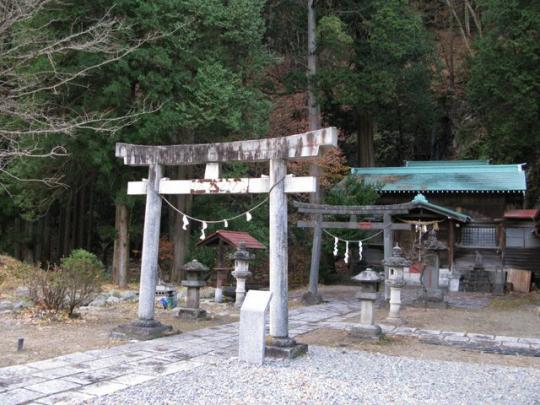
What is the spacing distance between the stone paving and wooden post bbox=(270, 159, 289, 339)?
31.6 inches

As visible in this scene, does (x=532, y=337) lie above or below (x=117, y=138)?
below

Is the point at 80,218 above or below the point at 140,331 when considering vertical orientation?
above

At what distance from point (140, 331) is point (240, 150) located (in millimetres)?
3232

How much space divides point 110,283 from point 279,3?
13199 mm

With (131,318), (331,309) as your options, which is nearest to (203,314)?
(131,318)

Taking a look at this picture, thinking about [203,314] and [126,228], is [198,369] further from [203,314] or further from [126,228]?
[126,228]

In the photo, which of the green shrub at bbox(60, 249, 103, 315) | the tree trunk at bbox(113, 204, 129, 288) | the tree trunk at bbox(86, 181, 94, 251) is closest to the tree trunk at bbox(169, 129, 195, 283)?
the tree trunk at bbox(113, 204, 129, 288)

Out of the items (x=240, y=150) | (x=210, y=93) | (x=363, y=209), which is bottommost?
(x=363, y=209)

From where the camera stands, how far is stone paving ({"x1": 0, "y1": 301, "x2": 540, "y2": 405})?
5207mm

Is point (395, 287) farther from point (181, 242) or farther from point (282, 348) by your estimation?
point (181, 242)

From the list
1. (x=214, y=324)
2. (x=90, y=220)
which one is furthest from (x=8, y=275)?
(x=214, y=324)

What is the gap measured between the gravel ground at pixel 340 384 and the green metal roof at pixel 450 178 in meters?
13.1

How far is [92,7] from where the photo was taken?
14.3m

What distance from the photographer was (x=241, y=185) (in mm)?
7852
